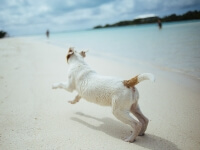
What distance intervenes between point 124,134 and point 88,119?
3.03 feet

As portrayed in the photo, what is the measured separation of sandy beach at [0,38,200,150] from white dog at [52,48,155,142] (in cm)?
38

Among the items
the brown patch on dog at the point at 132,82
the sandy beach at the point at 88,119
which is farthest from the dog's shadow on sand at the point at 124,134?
the brown patch on dog at the point at 132,82

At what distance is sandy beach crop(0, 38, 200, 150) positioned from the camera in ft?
9.41

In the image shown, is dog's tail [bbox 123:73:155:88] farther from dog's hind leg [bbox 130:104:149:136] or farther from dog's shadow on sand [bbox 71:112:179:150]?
dog's shadow on sand [bbox 71:112:179:150]

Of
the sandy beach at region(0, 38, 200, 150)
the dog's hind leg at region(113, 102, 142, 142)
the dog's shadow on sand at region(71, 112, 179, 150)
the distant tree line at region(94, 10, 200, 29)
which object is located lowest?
the dog's shadow on sand at region(71, 112, 179, 150)

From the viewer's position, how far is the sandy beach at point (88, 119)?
113 inches

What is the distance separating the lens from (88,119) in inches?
150

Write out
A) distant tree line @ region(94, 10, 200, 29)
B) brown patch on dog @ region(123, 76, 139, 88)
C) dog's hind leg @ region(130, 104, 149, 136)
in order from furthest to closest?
distant tree line @ region(94, 10, 200, 29) < dog's hind leg @ region(130, 104, 149, 136) < brown patch on dog @ region(123, 76, 139, 88)

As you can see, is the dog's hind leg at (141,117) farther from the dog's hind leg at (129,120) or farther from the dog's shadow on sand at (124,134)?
the dog's hind leg at (129,120)

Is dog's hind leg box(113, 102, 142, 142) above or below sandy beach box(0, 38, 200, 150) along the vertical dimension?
above

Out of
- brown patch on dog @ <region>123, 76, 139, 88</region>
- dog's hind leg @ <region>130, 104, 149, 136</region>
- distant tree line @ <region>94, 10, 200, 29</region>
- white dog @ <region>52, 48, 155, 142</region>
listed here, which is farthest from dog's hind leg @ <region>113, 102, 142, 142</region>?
distant tree line @ <region>94, 10, 200, 29</region>

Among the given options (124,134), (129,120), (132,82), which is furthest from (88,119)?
(132,82)

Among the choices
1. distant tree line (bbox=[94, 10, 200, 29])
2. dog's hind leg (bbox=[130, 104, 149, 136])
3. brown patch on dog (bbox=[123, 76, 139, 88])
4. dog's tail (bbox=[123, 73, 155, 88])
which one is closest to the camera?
dog's tail (bbox=[123, 73, 155, 88])

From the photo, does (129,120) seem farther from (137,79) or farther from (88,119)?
(88,119)
